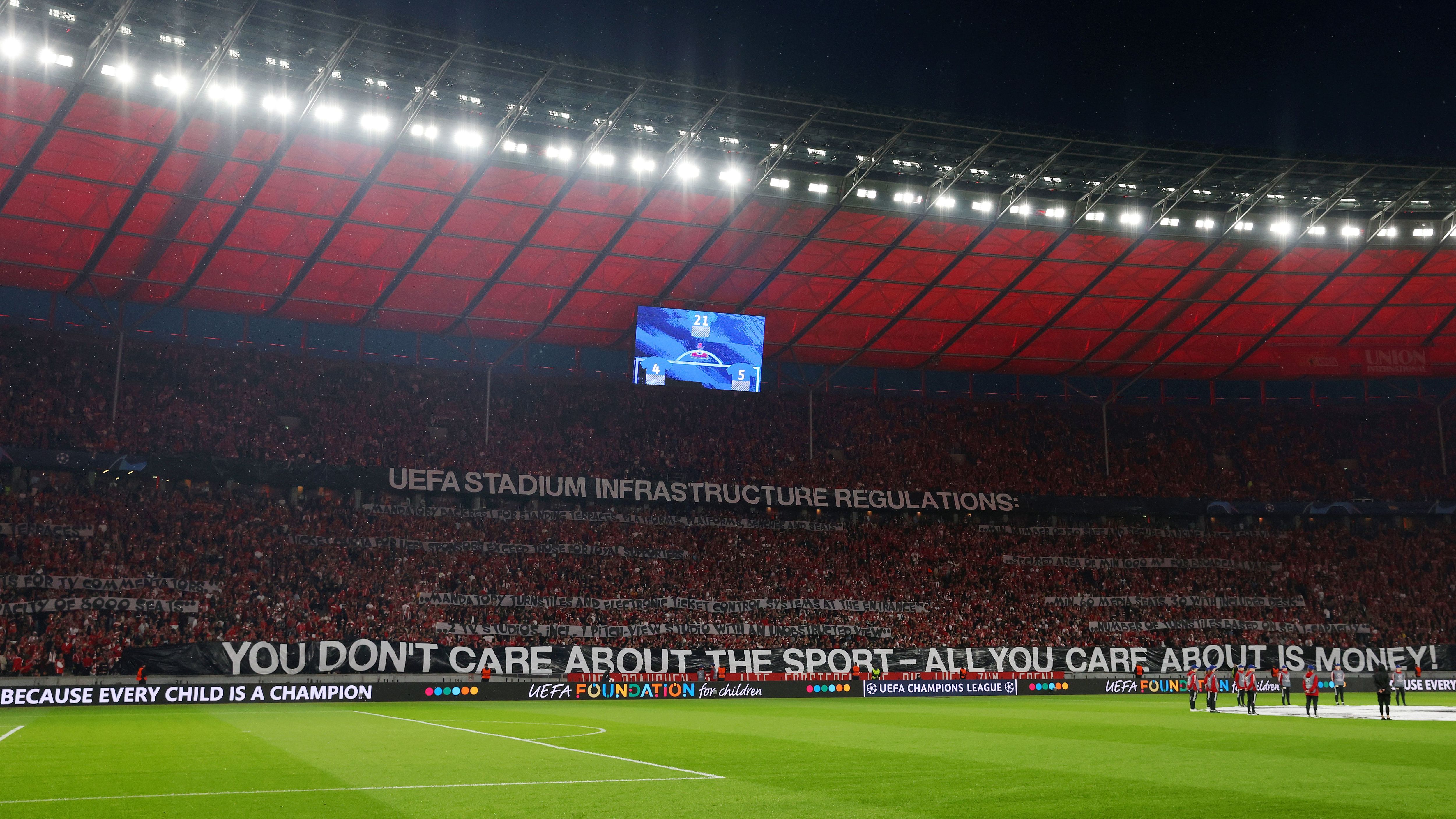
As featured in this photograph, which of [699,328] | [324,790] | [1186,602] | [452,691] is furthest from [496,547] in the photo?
[324,790]

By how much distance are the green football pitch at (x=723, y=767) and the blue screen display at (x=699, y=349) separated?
2075 centimetres

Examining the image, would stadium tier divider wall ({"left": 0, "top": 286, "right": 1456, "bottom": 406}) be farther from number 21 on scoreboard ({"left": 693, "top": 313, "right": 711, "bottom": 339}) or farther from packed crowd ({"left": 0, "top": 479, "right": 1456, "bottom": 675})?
number 21 on scoreboard ({"left": 693, "top": 313, "right": 711, "bottom": 339})

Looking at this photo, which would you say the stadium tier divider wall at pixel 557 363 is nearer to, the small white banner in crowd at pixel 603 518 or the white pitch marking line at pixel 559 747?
the small white banner in crowd at pixel 603 518

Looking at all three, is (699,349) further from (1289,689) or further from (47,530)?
(1289,689)

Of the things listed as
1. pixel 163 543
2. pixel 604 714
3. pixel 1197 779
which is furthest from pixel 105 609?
pixel 1197 779

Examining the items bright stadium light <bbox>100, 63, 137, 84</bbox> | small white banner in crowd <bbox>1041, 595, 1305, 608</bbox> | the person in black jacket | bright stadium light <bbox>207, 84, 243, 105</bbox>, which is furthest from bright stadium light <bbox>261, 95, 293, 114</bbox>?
small white banner in crowd <bbox>1041, 595, 1305, 608</bbox>

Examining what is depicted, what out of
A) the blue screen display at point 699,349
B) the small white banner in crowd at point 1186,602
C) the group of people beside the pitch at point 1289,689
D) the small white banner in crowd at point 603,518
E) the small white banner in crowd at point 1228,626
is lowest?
the group of people beside the pitch at point 1289,689

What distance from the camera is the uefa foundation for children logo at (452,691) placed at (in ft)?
117

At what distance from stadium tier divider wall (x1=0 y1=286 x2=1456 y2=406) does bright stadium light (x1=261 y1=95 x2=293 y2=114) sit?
14992 millimetres

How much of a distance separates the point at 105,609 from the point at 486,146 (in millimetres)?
18699

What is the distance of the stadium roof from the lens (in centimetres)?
3281

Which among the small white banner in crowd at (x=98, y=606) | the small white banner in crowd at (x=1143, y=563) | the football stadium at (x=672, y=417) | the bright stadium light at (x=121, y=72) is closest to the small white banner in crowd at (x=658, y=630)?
the football stadium at (x=672, y=417)

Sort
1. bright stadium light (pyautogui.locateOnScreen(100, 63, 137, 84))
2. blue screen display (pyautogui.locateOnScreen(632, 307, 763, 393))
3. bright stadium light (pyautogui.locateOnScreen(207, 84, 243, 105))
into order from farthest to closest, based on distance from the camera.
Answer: blue screen display (pyautogui.locateOnScreen(632, 307, 763, 393))
bright stadium light (pyautogui.locateOnScreen(207, 84, 243, 105))
bright stadium light (pyautogui.locateOnScreen(100, 63, 137, 84))

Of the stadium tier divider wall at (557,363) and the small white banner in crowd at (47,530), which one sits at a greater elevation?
the stadium tier divider wall at (557,363)
